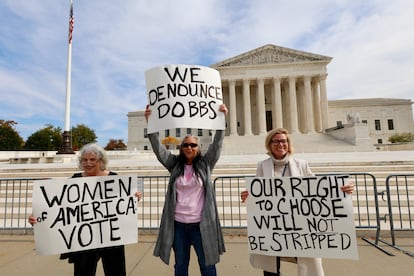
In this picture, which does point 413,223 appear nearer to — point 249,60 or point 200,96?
point 200,96

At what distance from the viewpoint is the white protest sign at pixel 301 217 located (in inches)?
99.5

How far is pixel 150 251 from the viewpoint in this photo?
423 centimetres

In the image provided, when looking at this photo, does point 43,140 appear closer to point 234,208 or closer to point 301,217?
point 234,208

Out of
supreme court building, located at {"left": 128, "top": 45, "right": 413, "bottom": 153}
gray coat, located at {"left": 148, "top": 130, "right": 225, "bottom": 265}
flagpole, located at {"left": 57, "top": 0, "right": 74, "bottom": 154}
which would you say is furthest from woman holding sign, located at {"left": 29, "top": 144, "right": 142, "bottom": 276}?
supreme court building, located at {"left": 128, "top": 45, "right": 413, "bottom": 153}

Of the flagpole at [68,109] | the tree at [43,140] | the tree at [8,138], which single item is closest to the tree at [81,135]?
the tree at [43,140]

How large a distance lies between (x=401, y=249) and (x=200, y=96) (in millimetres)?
4563

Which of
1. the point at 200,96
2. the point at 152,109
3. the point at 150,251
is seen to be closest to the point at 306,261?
the point at 200,96

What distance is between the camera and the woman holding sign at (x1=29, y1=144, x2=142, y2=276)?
2.38m

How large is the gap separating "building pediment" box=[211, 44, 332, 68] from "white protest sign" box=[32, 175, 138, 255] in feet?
146

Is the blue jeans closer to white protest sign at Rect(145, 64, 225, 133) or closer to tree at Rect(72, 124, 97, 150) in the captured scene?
white protest sign at Rect(145, 64, 225, 133)

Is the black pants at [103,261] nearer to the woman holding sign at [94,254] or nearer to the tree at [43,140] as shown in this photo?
the woman holding sign at [94,254]

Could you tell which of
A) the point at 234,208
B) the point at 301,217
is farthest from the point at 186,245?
the point at 234,208

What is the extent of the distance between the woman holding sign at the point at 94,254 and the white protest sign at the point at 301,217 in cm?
143

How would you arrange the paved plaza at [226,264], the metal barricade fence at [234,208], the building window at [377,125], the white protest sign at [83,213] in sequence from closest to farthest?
the white protest sign at [83,213]
the paved plaza at [226,264]
the metal barricade fence at [234,208]
the building window at [377,125]
